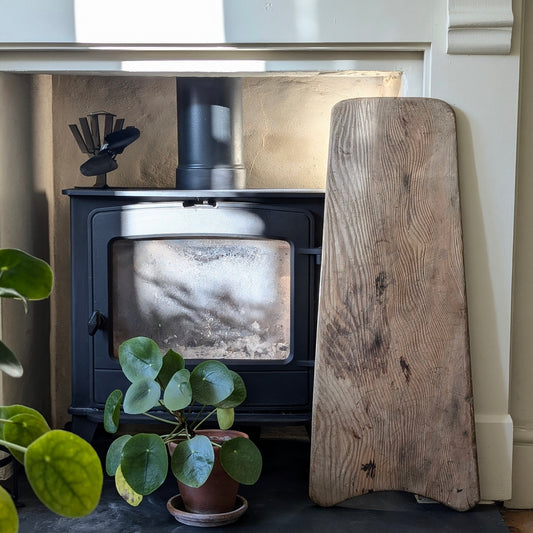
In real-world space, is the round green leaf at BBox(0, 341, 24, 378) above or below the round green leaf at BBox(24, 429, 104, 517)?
above

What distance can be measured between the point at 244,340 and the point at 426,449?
1.81 feet

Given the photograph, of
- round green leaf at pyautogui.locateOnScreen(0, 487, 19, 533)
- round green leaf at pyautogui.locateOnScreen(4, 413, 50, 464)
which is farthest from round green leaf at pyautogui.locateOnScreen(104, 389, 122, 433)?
round green leaf at pyautogui.locateOnScreen(0, 487, 19, 533)

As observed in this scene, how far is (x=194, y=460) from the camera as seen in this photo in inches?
66.4

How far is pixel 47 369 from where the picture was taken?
2406 mm

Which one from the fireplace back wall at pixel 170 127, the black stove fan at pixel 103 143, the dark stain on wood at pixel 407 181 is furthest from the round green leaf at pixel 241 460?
the fireplace back wall at pixel 170 127

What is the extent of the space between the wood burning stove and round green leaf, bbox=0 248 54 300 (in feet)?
4.14

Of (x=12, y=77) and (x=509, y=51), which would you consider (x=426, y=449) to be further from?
(x=12, y=77)

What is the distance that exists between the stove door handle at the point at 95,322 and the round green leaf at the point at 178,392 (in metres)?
0.39

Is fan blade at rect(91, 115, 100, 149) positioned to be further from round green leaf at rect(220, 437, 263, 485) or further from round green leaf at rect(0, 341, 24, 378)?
round green leaf at rect(0, 341, 24, 378)

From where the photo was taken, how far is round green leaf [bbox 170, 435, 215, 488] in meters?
1.67

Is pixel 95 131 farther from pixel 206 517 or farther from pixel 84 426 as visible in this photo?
pixel 206 517

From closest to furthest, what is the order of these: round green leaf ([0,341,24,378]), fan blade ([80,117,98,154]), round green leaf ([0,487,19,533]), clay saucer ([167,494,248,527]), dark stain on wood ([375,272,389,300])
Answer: round green leaf ([0,487,19,533]) → round green leaf ([0,341,24,378]) → clay saucer ([167,494,248,527]) → dark stain on wood ([375,272,389,300]) → fan blade ([80,117,98,154])

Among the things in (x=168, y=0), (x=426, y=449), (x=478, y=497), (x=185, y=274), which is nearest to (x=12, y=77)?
(x=168, y=0)

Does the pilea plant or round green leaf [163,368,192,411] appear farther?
round green leaf [163,368,192,411]
